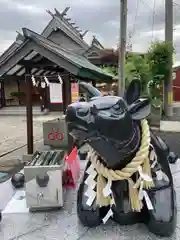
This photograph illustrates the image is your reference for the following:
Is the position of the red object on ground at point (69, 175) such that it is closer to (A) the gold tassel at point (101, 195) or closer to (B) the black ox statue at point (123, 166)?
(B) the black ox statue at point (123, 166)

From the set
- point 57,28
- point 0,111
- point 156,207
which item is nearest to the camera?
point 156,207

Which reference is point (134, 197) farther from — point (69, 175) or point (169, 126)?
point (169, 126)

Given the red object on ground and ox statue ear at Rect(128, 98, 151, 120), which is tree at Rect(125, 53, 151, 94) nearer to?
the red object on ground

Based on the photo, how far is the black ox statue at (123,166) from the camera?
161 cm

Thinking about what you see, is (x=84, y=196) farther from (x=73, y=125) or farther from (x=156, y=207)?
(x=73, y=125)

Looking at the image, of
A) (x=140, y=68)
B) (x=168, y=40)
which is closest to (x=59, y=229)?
(x=140, y=68)

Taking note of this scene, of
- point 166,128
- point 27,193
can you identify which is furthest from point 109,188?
point 166,128

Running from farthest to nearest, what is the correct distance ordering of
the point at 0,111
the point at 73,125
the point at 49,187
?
1. the point at 0,111
2. the point at 49,187
3. the point at 73,125

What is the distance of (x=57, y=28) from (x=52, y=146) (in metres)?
7.68

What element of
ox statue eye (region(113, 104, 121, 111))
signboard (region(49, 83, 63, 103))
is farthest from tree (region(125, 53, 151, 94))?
ox statue eye (region(113, 104, 121, 111))

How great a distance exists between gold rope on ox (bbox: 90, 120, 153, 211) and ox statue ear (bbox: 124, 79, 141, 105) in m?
0.18

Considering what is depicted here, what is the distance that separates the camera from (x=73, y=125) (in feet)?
5.18

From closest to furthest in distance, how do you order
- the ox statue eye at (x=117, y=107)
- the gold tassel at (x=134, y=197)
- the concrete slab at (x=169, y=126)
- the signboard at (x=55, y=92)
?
1. the ox statue eye at (x=117, y=107)
2. the gold tassel at (x=134, y=197)
3. the signboard at (x=55, y=92)
4. the concrete slab at (x=169, y=126)

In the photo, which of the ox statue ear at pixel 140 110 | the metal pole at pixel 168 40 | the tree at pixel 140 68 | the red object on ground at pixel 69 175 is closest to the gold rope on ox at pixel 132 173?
the ox statue ear at pixel 140 110
